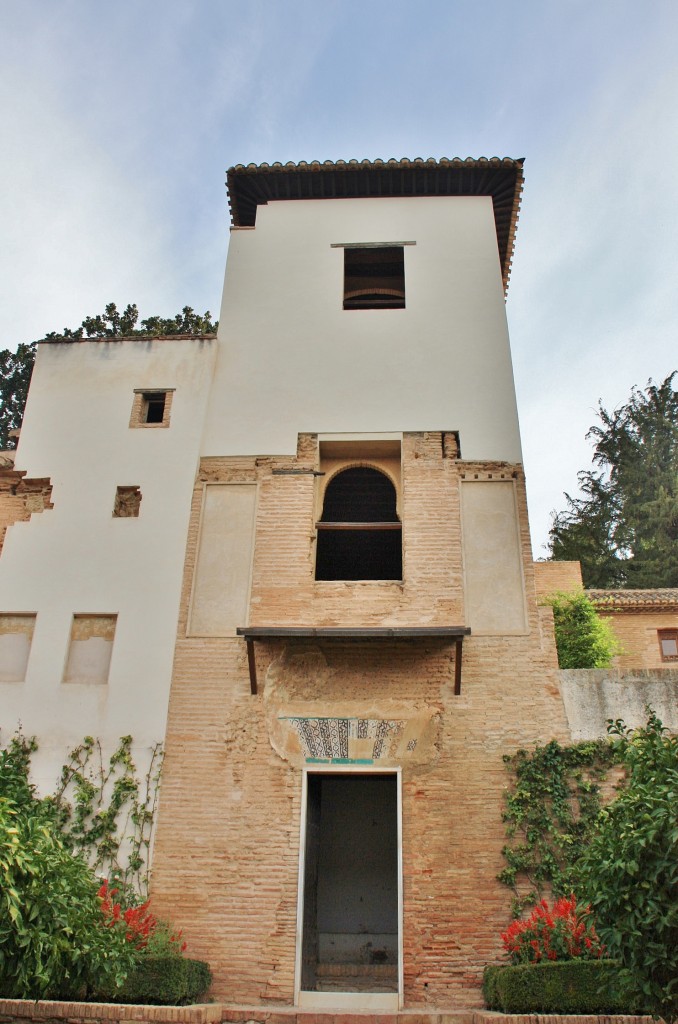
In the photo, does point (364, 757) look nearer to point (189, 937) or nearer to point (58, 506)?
point (189, 937)

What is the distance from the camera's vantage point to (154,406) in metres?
11.6

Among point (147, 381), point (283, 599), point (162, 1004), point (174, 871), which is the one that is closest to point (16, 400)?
point (147, 381)

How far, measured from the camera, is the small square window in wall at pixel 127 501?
10.7 m

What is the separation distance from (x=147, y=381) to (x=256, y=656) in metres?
Result: 4.39

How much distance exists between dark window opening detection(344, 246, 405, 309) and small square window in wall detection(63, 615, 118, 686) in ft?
20.3

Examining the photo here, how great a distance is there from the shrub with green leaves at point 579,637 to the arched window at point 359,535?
8.78 feet

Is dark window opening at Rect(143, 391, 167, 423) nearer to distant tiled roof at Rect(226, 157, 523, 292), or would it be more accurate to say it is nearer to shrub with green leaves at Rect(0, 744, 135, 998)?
distant tiled roof at Rect(226, 157, 523, 292)

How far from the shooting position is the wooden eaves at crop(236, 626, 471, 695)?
29.0ft

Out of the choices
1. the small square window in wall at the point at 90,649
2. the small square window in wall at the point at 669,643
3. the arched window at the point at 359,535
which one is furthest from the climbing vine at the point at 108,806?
the small square window in wall at the point at 669,643

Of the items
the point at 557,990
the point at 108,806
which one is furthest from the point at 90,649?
the point at 557,990

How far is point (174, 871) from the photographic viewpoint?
8.50 m

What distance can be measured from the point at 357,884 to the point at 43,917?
25.7 ft

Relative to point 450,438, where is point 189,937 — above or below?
below

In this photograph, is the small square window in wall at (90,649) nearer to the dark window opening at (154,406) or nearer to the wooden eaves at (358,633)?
the wooden eaves at (358,633)
